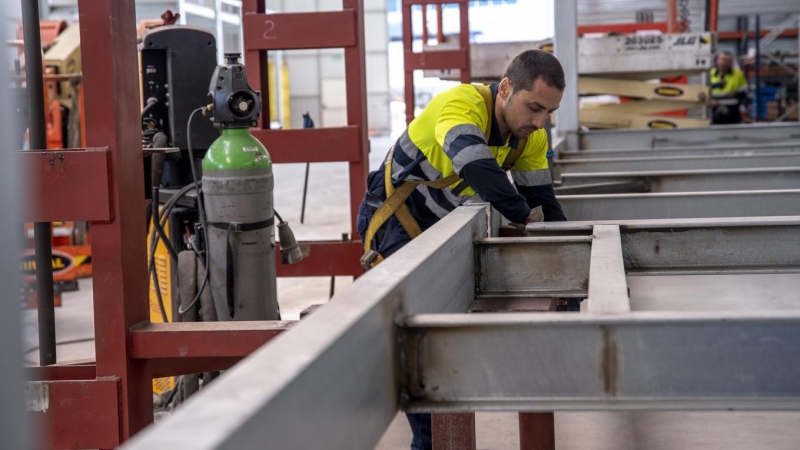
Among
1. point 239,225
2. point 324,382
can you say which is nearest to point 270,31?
point 239,225

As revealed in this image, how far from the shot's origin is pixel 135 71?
2555 mm

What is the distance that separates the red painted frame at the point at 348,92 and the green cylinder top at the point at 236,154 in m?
1.11

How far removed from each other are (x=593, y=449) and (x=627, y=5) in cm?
1811

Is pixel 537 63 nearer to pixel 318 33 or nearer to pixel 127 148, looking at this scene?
pixel 127 148

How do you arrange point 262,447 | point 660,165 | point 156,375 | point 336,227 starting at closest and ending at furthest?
point 262,447 < point 156,375 < point 660,165 < point 336,227

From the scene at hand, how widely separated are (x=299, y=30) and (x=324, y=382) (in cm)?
352

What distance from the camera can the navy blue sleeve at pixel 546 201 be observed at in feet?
10.3

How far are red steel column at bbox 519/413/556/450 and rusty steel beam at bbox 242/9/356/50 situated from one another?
6.68 feet

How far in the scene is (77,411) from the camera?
2.49 m

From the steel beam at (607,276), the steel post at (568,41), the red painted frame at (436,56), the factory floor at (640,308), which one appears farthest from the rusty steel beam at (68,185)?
the red painted frame at (436,56)

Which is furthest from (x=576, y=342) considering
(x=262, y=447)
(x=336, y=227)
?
(x=336, y=227)

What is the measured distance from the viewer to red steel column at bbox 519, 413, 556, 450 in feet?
10.4

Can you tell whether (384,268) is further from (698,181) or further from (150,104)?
(698,181)

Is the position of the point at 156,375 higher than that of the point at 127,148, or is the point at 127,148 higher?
the point at 127,148
